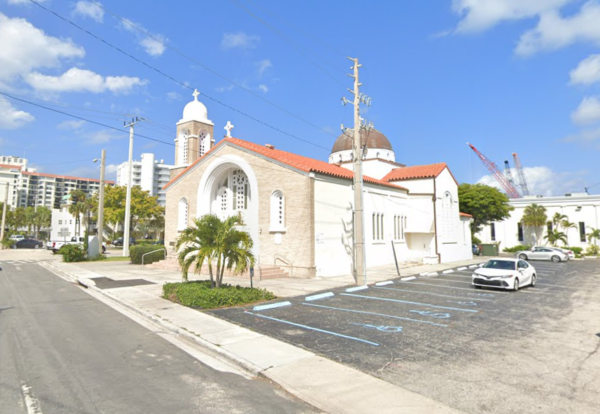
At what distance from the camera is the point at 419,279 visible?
63.4 ft

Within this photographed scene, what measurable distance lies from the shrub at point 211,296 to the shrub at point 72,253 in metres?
22.1

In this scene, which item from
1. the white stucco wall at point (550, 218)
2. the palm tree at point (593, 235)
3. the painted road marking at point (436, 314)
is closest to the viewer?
the painted road marking at point (436, 314)

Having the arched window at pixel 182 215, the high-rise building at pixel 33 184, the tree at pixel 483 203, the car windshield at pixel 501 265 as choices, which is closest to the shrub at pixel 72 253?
the arched window at pixel 182 215

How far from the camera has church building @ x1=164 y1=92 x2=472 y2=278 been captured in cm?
1984

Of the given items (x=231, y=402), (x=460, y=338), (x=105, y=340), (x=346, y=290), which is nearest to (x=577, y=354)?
(x=460, y=338)

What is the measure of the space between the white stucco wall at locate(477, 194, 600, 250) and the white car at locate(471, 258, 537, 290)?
35397mm

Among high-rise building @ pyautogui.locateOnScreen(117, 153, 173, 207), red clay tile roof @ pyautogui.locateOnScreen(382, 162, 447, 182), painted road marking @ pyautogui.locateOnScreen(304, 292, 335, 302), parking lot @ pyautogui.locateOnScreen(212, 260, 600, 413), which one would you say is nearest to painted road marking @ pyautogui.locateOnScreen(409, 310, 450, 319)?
parking lot @ pyautogui.locateOnScreen(212, 260, 600, 413)

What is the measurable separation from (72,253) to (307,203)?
75.0 ft

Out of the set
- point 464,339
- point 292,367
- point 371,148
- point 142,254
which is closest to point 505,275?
point 464,339

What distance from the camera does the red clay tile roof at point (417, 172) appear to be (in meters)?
30.7

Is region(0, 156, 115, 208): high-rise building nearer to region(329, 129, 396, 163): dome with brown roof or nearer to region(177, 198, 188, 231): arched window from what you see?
region(329, 129, 396, 163): dome with brown roof

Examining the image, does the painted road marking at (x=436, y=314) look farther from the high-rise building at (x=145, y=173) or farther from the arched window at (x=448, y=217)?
the high-rise building at (x=145, y=173)

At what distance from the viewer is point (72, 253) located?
30.1 meters

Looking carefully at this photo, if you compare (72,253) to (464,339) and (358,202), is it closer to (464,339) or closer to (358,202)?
(358,202)
